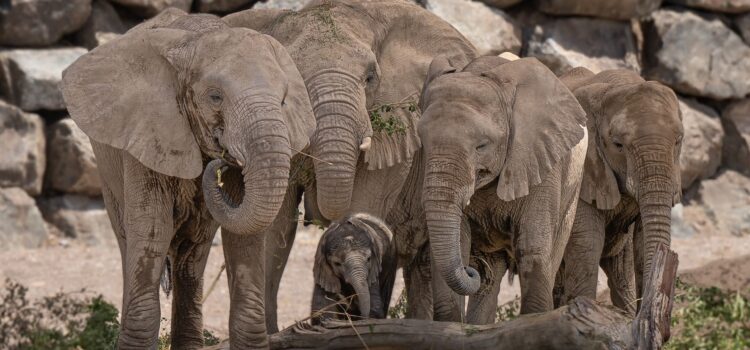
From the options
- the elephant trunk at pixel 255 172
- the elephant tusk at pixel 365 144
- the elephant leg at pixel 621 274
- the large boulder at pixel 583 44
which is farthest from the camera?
the large boulder at pixel 583 44

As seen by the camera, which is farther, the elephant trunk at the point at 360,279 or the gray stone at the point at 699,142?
the gray stone at the point at 699,142

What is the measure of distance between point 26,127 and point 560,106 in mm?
6184

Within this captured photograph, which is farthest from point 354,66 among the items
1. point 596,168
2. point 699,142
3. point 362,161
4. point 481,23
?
point 699,142

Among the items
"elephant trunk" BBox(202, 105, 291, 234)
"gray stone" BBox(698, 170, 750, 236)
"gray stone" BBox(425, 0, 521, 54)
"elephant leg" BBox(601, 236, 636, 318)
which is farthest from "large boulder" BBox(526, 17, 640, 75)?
"elephant trunk" BBox(202, 105, 291, 234)

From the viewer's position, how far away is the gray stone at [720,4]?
14.3 meters

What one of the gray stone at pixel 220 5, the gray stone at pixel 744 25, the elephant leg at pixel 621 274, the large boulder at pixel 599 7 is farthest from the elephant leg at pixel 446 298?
the gray stone at pixel 744 25

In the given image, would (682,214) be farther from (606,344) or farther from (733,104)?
(606,344)

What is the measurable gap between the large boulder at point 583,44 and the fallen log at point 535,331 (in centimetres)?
700

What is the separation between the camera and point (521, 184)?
7352mm

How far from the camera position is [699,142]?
14016 millimetres

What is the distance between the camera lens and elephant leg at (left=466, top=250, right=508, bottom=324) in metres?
8.02

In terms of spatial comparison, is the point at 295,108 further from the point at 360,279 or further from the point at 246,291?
the point at 360,279

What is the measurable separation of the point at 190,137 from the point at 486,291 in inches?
84.9

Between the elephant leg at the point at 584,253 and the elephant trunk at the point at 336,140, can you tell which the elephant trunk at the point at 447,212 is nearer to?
the elephant trunk at the point at 336,140
